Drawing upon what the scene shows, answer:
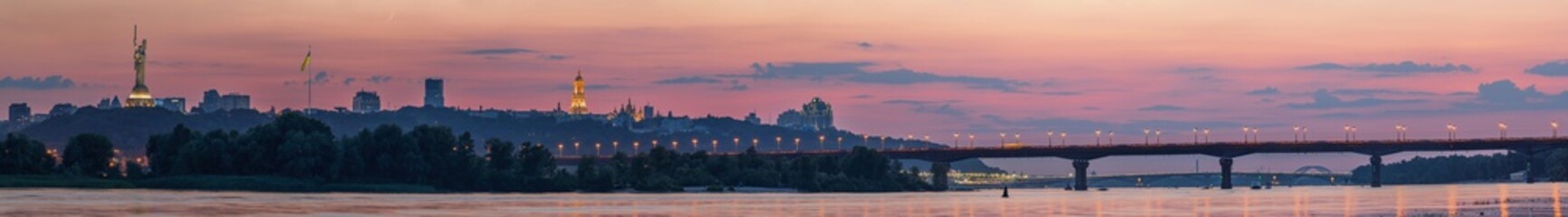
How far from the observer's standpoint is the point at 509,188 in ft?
557

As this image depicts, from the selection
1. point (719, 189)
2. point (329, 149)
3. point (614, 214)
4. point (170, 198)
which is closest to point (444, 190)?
point (329, 149)

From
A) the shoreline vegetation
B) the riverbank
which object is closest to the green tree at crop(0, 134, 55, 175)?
the shoreline vegetation

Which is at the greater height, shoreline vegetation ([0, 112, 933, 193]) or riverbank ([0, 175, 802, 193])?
shoreline vegetation ([0, 112, 933, 193])

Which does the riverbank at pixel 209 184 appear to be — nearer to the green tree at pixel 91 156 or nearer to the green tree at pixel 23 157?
the green tree at pixel 23 157

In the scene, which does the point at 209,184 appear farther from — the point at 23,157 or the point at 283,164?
the point at 23,157

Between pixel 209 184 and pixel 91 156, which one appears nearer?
pixel 209 184

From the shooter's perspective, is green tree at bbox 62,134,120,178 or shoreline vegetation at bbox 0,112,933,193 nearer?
shoreline vegetation at bbox 0,112,933,193

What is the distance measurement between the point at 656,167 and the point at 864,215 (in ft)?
356

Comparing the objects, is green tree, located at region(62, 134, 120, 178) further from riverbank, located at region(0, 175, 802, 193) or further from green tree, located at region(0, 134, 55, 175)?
riverbank, located at region(0, 175, 802, 193)

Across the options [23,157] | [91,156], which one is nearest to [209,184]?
[23,157]

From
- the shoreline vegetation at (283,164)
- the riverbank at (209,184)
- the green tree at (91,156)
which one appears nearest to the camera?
the riverbank at (209,184)

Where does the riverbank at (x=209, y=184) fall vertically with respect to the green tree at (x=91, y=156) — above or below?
below

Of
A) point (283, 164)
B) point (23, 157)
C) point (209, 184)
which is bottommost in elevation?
point (209, 184)

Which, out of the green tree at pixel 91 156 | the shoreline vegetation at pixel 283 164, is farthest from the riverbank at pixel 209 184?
the green tree at pixel 91 156
